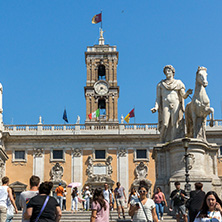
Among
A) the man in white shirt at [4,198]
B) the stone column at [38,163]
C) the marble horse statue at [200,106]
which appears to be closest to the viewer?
the man in white shirt at [4,198]

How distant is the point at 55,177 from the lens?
4488cm

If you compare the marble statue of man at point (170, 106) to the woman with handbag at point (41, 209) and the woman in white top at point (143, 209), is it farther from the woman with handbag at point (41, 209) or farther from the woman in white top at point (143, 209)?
the woman with handbag at point (41, 209)

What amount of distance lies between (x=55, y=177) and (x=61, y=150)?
102 inches

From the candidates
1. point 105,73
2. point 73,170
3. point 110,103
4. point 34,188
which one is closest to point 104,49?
point 105,73

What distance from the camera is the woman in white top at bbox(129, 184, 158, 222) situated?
10.2 meters

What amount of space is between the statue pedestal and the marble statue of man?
2.38ft

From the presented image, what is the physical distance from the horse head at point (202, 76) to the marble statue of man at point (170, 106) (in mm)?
630

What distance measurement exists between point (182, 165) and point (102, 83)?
123 feet

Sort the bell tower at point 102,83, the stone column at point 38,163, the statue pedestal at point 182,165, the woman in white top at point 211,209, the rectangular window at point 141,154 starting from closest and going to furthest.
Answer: the woman in white top at point 211,209, the statue pedestal at point 182,165, the stone column at point 38,163, the rectangular window at point 141,154, the bell tower at point 102,83

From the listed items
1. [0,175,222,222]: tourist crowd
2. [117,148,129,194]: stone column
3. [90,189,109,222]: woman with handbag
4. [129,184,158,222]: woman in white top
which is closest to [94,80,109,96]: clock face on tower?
[117,148,129,194]: stone column

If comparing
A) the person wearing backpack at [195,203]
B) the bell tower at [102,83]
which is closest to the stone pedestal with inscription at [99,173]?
the bell tower at [102,83]

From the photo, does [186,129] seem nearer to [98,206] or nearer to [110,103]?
[98,206]

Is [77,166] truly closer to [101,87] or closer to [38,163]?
[38,163]

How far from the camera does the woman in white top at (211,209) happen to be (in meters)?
7.75
